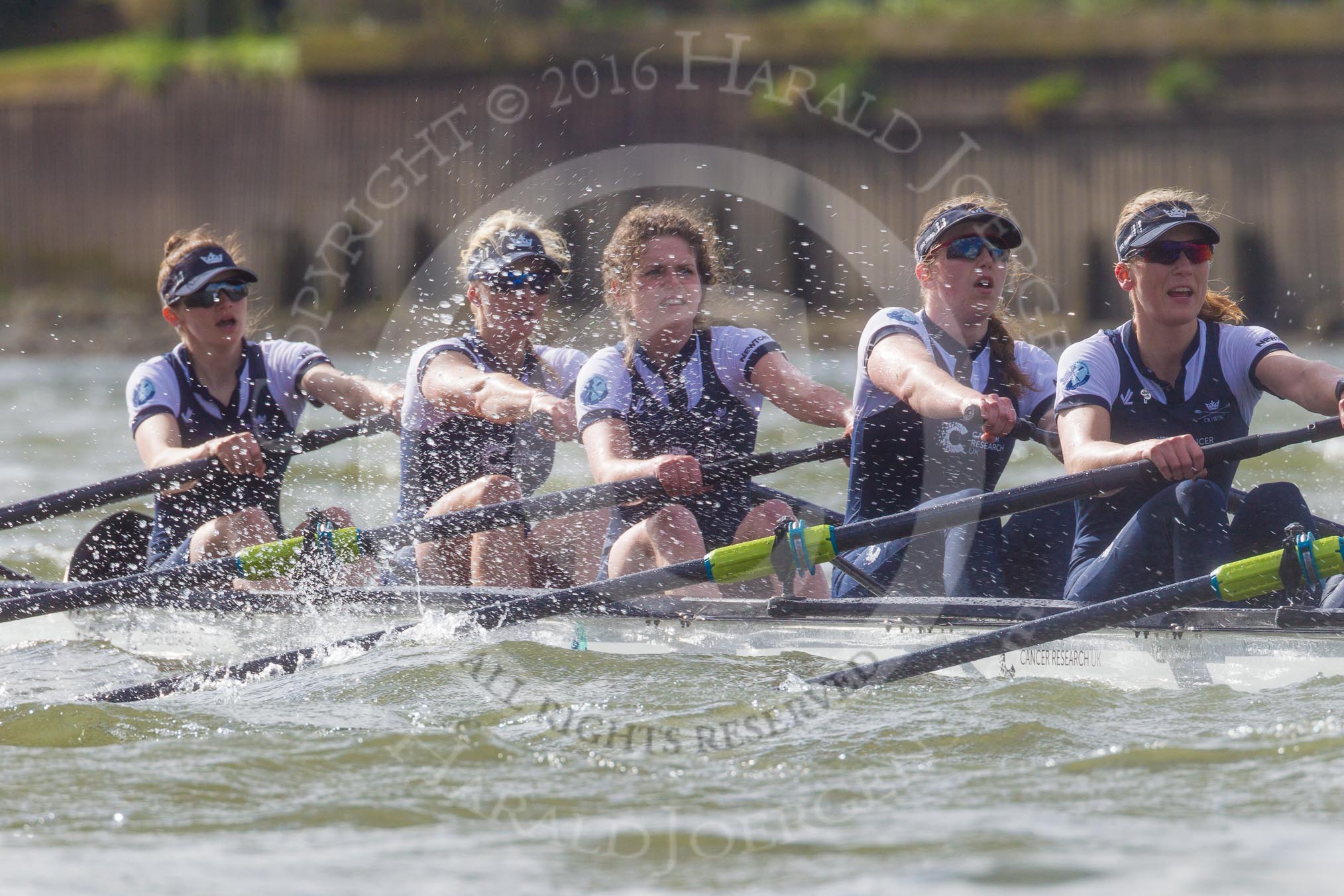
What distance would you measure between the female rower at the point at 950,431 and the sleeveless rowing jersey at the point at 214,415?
1.82 meters

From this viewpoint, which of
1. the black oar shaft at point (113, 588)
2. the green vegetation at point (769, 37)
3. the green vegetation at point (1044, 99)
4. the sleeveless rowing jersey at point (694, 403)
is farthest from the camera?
the green vegetation at point (769, 37)

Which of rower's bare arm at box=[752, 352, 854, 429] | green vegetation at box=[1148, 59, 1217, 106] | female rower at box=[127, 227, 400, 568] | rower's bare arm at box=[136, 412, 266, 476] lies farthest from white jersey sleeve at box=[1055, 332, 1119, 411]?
green vegetation at box=[1148, 59, 1217, 106]

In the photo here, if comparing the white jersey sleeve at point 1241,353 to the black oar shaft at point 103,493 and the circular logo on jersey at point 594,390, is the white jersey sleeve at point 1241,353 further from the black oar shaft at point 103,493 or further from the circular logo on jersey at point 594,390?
the black oar shaft at point 103,493

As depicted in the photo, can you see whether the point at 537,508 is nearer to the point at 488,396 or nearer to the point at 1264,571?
the point at 488,396

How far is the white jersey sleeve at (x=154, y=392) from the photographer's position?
4438 mm

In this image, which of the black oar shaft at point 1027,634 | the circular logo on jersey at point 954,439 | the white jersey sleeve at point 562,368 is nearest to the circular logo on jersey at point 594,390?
the white jersey sleeve at point 562,368

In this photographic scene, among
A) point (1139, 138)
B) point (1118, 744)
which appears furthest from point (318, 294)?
point (1118, 744)

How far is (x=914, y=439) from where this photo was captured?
3.71 metres

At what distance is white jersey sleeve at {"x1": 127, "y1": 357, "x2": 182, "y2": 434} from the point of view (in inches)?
175

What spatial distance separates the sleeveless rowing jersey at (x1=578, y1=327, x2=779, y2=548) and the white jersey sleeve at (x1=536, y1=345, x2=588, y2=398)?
0.49 m

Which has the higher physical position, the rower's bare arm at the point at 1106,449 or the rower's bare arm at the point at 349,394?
the rower's bare arm at the point at 349,394

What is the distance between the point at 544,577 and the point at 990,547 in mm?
1222

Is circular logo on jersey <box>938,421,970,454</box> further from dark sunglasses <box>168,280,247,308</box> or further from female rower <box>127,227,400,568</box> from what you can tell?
dark sunglasses <box>168,280,247,308</box>

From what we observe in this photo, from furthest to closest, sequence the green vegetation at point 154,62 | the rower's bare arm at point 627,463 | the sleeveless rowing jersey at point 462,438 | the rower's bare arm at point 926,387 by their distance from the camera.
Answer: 1. the green vegetation at point 154,62
2. the sleeveless rowing jersey at point 462,438
3. the rower's bare arm at point 627,463
4. the rower's bare arm at point 926,387
